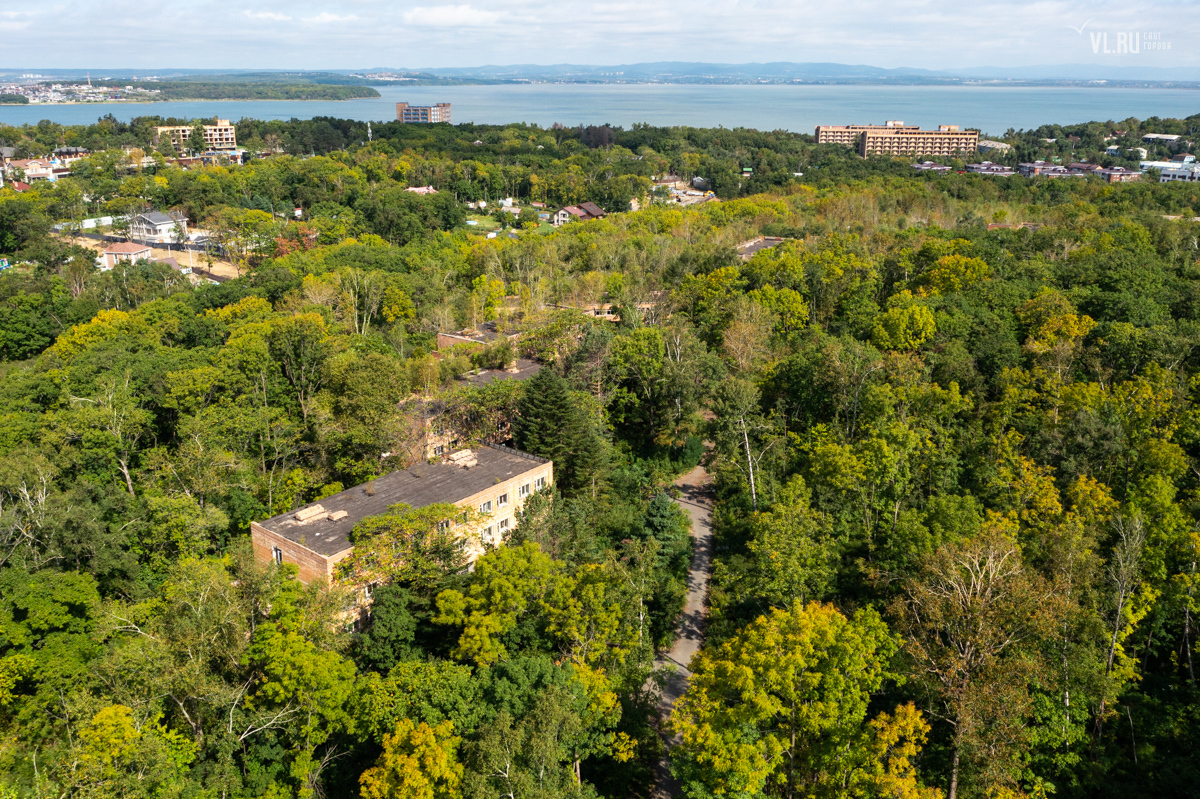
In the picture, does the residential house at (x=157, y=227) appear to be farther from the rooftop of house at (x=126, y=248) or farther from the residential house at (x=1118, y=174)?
the residential house at (x=1118, y=174)

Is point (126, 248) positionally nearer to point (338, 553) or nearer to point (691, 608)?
point (338, 553)

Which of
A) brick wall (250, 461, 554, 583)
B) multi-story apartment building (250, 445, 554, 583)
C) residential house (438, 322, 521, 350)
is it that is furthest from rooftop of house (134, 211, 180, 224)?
brick wall (250, 461, 554, 583)

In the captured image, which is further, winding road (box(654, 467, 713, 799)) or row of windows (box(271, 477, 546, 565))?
row of windows (box(271, 477, 546, 565))

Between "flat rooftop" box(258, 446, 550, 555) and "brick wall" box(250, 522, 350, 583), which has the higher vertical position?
"flat rooftop" box(258, 446, 550, 555)

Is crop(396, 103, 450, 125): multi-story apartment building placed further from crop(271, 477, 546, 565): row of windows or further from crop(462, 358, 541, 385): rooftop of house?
crop(271, 477, 546, 565): row of windows

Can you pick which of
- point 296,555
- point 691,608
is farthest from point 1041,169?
point 296,555

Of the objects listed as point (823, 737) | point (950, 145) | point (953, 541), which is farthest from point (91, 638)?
point (950, 145)

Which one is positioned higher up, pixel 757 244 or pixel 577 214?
pixel 577 214
